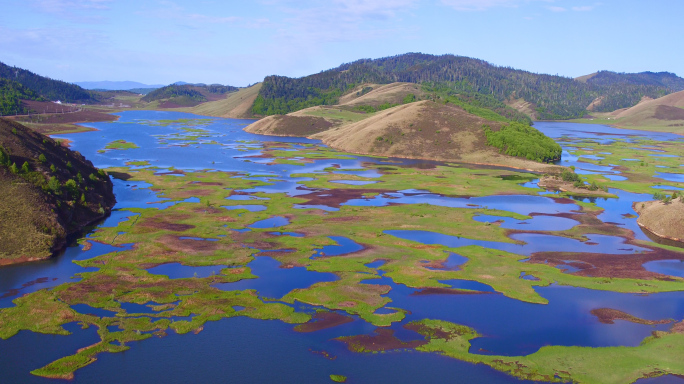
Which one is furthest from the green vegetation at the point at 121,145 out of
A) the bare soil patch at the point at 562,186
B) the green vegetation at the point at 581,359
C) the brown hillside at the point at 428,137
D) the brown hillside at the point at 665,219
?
the green vegetation at the point at 581,359

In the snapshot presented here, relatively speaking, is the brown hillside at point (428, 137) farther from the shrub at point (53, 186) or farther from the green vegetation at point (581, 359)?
the shrub at point (53, 186)

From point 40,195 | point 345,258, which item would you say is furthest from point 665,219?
point 40,195

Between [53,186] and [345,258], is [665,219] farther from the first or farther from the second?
[53,186]

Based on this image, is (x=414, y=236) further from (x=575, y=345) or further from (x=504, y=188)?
(x=504, y=188)

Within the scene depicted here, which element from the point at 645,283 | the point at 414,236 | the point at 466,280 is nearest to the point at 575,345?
the point at 466,280

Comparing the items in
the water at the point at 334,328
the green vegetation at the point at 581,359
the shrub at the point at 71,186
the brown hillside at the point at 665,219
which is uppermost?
the shrub at the point at 71,186

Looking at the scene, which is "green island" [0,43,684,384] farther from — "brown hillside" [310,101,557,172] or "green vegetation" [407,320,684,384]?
"brown hillside" [310,101,557,172]
